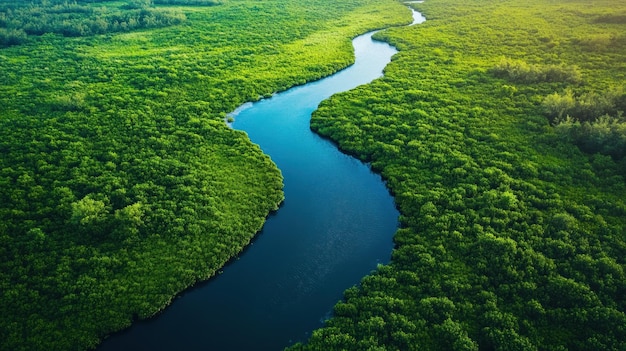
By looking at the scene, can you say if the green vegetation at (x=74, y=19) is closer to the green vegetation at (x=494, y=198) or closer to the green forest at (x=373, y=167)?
the green forest at (x=373, y=167)

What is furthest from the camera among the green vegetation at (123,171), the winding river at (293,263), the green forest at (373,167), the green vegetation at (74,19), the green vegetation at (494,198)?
the green vegetation at (74,19)

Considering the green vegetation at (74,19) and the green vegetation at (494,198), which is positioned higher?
the green vegetation at (74,19)

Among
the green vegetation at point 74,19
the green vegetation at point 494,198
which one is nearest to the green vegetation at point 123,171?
the green vegetation at point 74,19

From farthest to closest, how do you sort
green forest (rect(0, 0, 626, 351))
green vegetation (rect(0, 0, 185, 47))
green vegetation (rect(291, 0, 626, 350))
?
green vegetation (rect(0, 0, 185, 47))
green forest (rect(0, 0, 626, 351))
green vegetation (rect(291, 0, 626, 350))

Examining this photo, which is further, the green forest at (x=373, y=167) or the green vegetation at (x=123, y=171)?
the green vegetation at (x=123, y=171)

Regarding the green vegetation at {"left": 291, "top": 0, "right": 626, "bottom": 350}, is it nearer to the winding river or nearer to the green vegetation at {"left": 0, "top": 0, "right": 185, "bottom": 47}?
the winding river

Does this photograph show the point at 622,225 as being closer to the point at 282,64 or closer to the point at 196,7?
the point at 282,64

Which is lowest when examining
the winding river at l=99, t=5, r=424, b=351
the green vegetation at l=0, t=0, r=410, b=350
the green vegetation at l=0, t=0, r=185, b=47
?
the winding river at l=99, t=5, r=424, b=351

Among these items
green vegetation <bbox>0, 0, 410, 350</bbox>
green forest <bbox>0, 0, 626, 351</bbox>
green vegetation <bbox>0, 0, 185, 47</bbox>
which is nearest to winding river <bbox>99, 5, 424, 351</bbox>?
green forest <bbox>0, 0, 626, 351</bbox>
